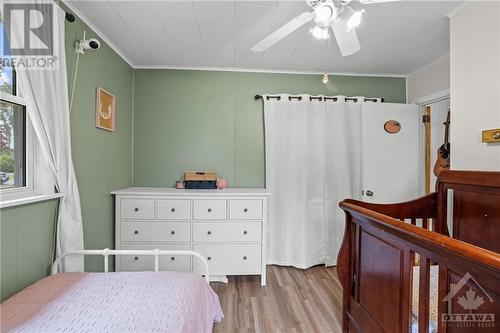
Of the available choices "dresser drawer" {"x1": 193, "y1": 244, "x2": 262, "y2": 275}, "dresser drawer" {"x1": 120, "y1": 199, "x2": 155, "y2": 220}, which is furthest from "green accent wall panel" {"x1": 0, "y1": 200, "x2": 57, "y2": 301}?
"dresser drawer" {"x1": 193, "y1": 244, "x2": 262, "y2": 275}

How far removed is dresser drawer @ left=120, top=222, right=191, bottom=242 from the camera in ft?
8.36

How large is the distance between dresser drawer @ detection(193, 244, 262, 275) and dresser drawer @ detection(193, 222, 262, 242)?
71 millimetres

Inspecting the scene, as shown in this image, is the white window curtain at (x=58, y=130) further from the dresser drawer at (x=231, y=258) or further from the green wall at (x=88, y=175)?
the dresser drawer at (x=231, y=258)

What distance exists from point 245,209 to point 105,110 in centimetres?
161

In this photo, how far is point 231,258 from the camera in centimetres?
261

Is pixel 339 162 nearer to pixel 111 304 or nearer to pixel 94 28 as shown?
pixel 111 304

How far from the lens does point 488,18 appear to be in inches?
66.1

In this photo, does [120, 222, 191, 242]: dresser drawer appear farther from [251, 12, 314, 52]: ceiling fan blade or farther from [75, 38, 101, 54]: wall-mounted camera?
[251, 12, 314, 52]: ceiling fan blade

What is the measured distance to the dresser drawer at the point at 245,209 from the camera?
259 centimetres

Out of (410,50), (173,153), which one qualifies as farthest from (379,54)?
(173,153)

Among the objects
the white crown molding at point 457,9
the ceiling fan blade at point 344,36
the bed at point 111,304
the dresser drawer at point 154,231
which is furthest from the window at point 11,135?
the white crown molding at point 457,9

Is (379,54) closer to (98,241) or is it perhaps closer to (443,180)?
(443,180)

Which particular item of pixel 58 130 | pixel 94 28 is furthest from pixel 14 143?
pixel 94 28

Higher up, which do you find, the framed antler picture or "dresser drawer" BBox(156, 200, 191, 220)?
the framed antler picture
